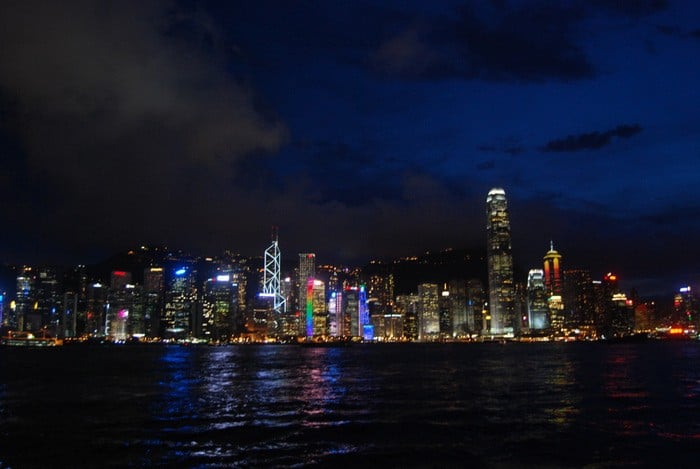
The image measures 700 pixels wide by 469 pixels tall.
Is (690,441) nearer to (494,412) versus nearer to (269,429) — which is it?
(494,412)

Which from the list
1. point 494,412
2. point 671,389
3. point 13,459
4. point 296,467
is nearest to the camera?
point 296,467

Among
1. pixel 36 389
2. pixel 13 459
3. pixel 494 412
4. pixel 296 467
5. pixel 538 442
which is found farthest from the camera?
pixel 36 389

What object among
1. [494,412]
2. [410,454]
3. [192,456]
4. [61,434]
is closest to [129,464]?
[192,456]

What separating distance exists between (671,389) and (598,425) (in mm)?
27683

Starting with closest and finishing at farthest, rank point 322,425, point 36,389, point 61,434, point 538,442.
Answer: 1. point 538,442
2. point 61,434
3. point 322,425
4. point 36,389

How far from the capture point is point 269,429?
38.4 metres

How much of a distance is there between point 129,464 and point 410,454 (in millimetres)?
13242

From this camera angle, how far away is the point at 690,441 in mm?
33781

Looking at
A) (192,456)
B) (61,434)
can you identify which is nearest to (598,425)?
(192,456)

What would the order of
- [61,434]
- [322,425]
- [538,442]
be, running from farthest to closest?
[322,425]
[61,434]
[538,442]

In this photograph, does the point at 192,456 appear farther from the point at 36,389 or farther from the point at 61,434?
the point at 36,389

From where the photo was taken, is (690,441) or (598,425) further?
(598,425)

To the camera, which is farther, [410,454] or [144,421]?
[144,421]

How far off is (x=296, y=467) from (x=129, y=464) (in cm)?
771
